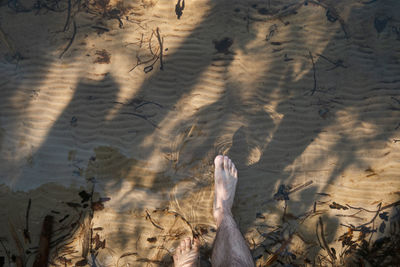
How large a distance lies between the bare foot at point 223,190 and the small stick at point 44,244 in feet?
6.23

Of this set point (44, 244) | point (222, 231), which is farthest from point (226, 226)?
point (44, 244)

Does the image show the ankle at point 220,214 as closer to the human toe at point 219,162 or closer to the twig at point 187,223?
the twig at point 187,223

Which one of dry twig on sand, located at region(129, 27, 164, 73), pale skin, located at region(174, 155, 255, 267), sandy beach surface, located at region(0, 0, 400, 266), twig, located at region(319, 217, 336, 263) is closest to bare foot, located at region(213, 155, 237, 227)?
pale skin, located at region(174, 155, 255, 267)

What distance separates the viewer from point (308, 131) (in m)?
3.13

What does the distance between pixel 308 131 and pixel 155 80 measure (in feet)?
6.72

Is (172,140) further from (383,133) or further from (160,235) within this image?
(383,133)

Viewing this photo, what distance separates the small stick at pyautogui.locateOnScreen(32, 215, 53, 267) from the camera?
A: 2.81 m

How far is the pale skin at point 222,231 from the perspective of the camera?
251cm

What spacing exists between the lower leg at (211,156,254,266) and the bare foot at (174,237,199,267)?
231 millimetres

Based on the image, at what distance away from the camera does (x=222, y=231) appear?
8.84 feet

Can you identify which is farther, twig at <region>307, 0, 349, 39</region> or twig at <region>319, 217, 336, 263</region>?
twig at <region>307, 0, 349, 39</region>

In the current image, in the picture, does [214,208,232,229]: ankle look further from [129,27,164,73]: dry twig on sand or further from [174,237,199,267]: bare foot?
[129,27,164,73]: dry twig on sand

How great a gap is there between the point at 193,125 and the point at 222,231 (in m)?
1.28

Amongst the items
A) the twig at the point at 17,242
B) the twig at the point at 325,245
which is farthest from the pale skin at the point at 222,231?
the twig at the point at 17,242
